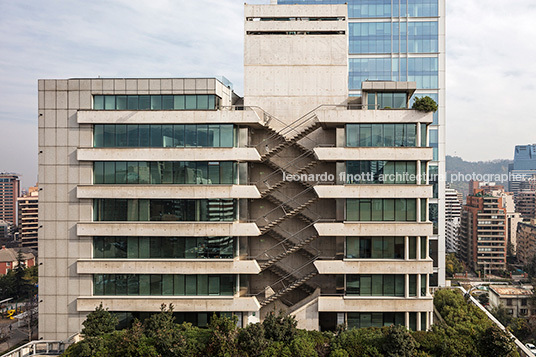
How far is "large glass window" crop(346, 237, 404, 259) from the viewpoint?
98.3 feet

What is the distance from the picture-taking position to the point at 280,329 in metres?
25.9

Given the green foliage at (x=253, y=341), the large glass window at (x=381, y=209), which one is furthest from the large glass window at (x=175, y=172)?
the green foliage at (x=253, y=341)

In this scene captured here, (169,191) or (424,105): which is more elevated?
(424,105)

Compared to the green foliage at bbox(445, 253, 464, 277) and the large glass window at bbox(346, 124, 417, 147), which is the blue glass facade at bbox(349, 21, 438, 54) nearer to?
the large glass window at bbox(346, 124, 417, 147)

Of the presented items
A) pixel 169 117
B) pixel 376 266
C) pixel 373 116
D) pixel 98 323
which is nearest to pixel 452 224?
pixel 376 266

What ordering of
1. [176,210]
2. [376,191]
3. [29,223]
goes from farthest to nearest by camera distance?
[29,223]
[176,210]
[376,191]

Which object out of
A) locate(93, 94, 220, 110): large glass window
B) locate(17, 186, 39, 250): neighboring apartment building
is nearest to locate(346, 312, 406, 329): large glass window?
locate(93, 94, 220, 110): large glass window

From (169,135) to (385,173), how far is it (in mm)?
18832

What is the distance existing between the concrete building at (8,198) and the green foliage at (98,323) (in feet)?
563

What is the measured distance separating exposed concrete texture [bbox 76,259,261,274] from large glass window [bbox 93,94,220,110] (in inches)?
522

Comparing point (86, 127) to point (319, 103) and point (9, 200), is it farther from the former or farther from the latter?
point (9, 200)

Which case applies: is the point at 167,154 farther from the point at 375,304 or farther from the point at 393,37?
the point at 393,37

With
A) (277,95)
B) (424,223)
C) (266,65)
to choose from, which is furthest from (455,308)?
(266,65)

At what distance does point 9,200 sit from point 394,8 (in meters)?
186
